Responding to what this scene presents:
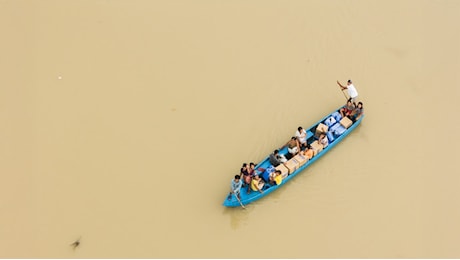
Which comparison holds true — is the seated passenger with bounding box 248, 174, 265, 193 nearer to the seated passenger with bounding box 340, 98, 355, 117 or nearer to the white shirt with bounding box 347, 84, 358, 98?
the seated passenger with bounding box 340, 98, 355, 117

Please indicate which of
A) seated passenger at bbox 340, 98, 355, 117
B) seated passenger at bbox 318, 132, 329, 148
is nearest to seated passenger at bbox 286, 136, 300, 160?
seated passenger at bbox 318, 132, 329, 148

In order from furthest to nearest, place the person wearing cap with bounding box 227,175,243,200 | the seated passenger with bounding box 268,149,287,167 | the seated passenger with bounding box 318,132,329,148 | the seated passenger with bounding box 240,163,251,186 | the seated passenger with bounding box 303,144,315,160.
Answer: the seated passenger with bounding box 318,132,329,148
the seated passenger with bounding box 303,144,315,160
the seated passenger with bounding box 268,149,287,167
the seated passenger with bounding box 240,163,251,186
the person wearing cap with bounding box 227,175,243,200

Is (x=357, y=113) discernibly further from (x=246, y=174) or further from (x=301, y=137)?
(x=246, y=174)

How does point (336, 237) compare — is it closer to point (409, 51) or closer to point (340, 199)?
point (340, 199)

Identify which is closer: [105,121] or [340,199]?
[340,199]

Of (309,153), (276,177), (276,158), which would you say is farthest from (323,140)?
(276,177)

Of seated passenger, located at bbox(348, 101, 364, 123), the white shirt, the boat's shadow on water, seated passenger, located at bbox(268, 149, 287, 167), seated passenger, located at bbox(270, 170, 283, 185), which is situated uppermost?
the white shirt

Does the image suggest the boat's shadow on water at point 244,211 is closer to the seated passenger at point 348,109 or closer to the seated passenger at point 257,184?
the seated passenger at point 257,184

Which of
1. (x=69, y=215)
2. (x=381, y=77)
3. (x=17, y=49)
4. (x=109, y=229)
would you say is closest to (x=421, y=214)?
(x=381, y=77)
